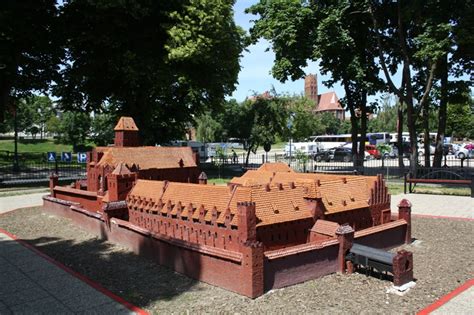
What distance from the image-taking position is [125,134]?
19203 millimetres

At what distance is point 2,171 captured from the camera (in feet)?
127

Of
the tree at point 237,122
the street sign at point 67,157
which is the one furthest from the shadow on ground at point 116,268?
the street sign at point 67,157

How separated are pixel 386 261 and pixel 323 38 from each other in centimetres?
2280

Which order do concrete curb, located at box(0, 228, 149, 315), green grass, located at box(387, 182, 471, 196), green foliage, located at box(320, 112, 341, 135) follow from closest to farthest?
1. concrete curb, located at box(0, 228, 149, 315)
2. green grass, located at box(387, 182, 471, 196)
3. green foliage, located at box(320, 112, 341, 135)

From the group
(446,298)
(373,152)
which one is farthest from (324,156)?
(446,298)

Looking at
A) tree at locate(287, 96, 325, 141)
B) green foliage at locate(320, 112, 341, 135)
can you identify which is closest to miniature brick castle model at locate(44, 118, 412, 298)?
tree at locate(287, 96, 325, 141)

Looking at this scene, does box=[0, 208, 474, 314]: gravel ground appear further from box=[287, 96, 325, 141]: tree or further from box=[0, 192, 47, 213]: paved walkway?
box=[287, 96, 325, 141]: tree

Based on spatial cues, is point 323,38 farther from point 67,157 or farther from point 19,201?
point 67,157

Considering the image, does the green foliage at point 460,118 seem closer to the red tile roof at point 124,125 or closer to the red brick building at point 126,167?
the red brick building at point 126,167

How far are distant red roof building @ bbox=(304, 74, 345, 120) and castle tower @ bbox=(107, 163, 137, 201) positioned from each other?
125 metres

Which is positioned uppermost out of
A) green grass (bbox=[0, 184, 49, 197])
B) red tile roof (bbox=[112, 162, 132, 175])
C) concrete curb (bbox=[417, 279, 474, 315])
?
red tile roof (bbox=[112, 162, 132, 175])

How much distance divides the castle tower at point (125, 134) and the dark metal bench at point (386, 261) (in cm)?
1246

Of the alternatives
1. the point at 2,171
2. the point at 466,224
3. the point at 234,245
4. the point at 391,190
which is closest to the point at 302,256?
the point at 234,245

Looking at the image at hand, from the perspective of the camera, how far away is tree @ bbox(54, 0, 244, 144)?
92.8ft
